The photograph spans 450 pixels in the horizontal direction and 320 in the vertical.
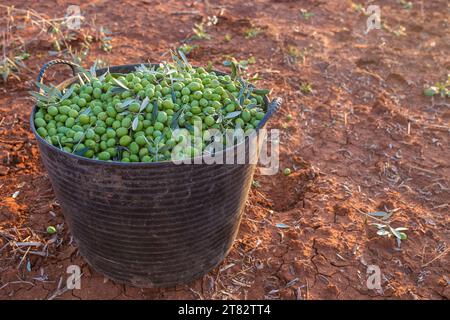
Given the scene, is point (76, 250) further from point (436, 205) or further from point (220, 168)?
point (436, 205)

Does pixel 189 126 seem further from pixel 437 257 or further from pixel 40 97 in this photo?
pixel 437 257

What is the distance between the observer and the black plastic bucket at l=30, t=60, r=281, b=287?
197cm

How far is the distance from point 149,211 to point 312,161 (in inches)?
74.4

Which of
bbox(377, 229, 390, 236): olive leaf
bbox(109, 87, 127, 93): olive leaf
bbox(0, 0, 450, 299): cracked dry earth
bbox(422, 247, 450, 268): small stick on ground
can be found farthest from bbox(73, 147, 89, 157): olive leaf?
bbox(422, 247, 450, 268): small stick on ground

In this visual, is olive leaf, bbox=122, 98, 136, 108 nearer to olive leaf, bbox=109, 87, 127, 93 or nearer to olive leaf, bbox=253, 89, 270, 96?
olive leaf, bbox=109, 87, 127, 93

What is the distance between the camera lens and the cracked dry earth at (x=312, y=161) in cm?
267

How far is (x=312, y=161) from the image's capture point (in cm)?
363

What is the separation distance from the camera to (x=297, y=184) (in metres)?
3.41

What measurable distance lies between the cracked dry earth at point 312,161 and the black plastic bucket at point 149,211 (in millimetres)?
247

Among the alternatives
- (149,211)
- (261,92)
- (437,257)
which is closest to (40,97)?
(149,211)

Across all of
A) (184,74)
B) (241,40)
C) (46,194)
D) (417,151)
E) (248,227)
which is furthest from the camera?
(241,40)

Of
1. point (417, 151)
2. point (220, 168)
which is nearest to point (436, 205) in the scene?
point (417, 151)
